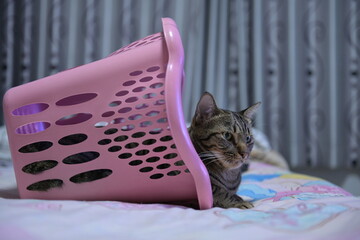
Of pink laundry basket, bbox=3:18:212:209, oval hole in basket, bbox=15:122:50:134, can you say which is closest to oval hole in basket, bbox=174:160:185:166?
pink laundry basket, bbox=3:18:212:209

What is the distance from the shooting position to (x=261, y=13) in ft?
7.07

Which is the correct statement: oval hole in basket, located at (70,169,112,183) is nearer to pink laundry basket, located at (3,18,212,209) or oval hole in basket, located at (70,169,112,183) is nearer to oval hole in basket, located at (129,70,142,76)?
pink laundry basket, located at (3,18,212,209)

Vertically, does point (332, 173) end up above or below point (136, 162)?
below

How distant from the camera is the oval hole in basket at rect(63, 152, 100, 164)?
742mm

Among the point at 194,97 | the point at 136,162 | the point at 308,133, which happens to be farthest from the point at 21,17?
the point at 308,133

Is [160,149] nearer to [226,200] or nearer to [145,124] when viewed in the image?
[145,124]

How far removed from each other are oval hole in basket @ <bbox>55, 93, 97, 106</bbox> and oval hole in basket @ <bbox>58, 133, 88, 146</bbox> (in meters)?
0.08

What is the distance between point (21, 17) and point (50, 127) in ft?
5.84

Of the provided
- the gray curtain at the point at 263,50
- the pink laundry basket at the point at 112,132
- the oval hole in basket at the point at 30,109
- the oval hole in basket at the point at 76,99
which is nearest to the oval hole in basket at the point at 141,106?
the pink laundry basket at the point at 112,132

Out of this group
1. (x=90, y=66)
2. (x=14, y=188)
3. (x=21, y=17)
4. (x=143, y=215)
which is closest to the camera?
(x=143, y=215)

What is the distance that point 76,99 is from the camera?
72 centimetres

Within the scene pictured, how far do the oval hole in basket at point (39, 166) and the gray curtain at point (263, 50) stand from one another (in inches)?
58.4

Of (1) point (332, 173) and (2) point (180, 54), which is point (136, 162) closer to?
(2) point (180, 54)

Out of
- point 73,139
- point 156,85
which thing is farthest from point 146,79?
point 73,139
